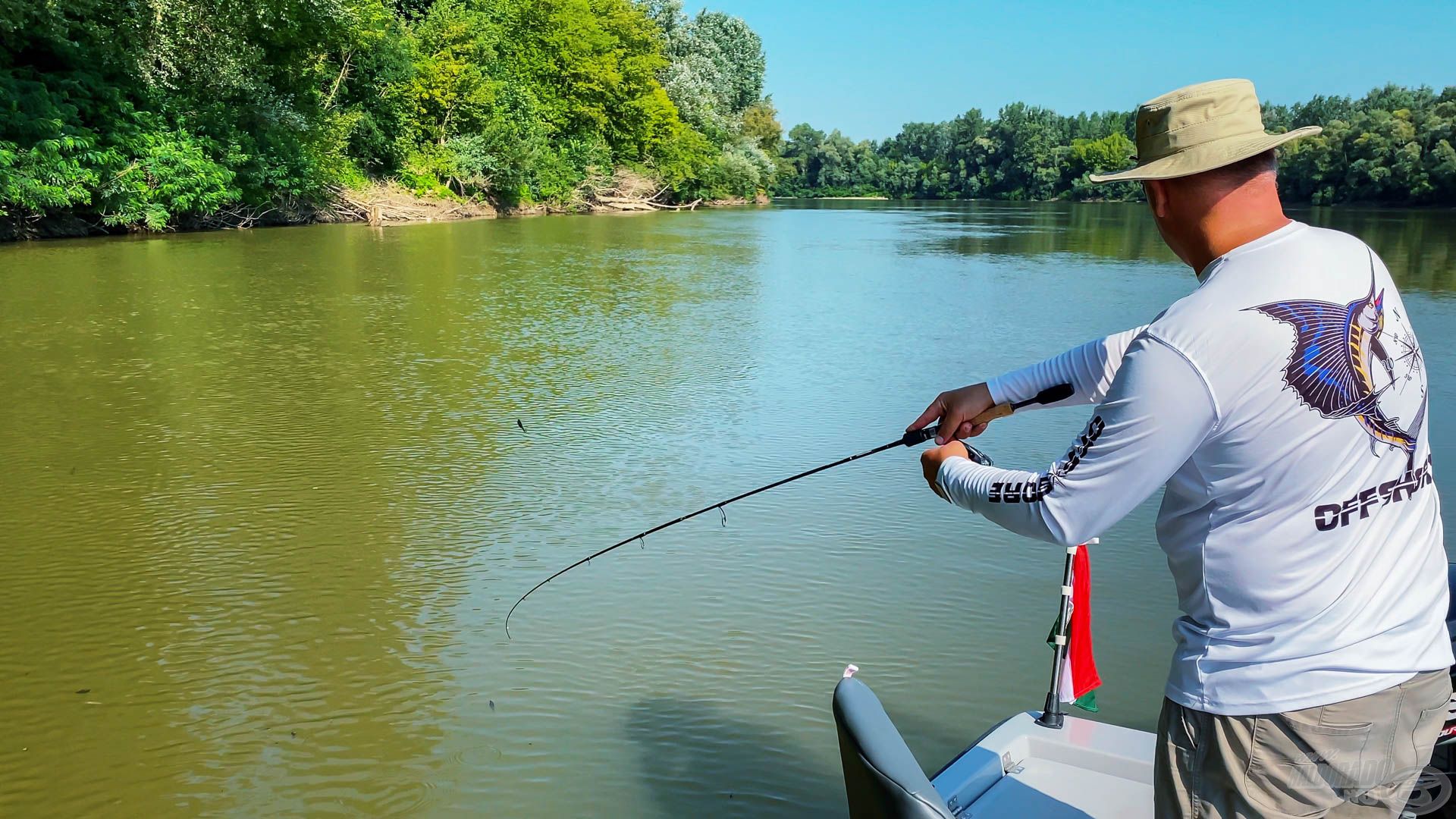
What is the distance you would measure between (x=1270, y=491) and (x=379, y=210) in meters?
34.2

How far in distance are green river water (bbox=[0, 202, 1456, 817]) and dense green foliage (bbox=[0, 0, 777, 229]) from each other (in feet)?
41.1

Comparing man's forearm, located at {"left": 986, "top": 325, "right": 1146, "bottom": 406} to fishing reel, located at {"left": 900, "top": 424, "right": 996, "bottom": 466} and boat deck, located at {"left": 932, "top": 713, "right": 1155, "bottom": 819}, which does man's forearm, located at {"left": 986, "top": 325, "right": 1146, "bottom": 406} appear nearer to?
fishing reel, located at {"left": 900, "top": 424, "right": 996, "bottom": 466}

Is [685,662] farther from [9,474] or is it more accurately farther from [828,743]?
[9,474]

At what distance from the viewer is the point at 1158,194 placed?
180cm

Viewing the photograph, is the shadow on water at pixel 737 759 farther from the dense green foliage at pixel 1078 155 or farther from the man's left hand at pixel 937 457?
the dense green foliage at pixel 1078 155

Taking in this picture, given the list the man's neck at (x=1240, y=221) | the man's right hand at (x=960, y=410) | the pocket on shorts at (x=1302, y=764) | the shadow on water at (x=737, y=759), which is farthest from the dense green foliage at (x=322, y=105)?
the pocket on shorts at (x=1302, y=764)

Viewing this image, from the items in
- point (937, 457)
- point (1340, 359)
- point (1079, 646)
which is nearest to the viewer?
point (1340, 359)

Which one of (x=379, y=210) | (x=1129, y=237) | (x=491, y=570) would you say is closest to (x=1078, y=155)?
(x=1129, y=237)

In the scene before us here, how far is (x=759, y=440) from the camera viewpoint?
7645 mm

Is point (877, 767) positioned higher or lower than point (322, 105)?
lower

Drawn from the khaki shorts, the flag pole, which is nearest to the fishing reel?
the khaki shorts

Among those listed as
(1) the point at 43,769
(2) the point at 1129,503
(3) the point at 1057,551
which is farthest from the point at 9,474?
(2) the point at 1129,503

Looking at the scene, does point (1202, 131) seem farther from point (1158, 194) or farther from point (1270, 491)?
point (1270, 491)

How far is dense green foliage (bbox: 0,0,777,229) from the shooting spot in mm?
22047
